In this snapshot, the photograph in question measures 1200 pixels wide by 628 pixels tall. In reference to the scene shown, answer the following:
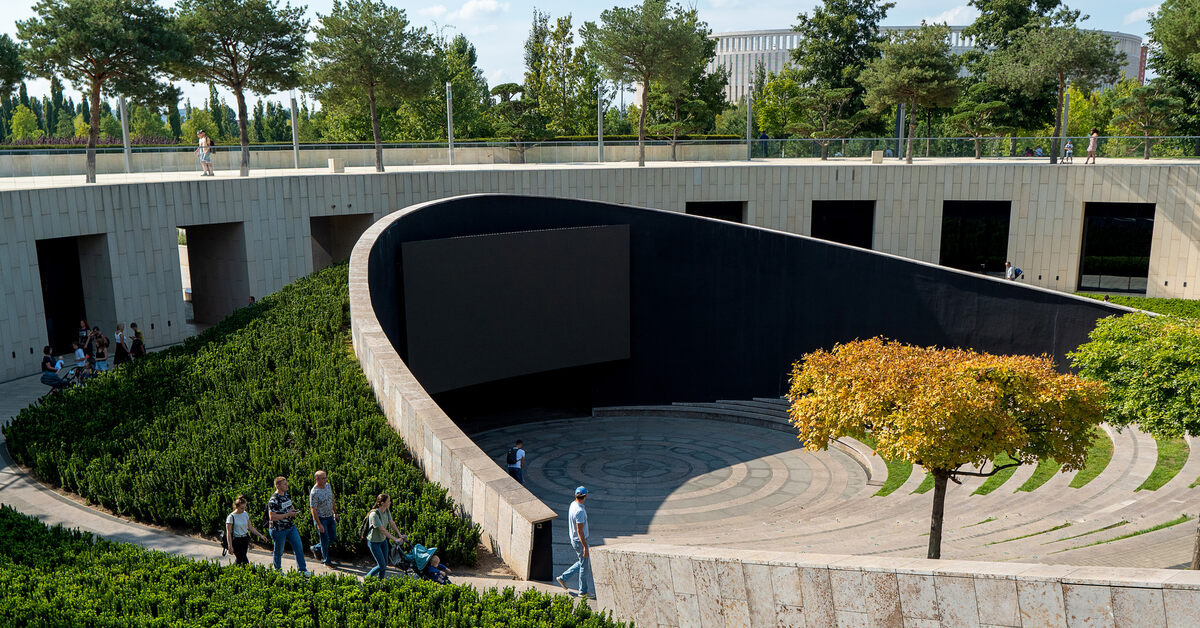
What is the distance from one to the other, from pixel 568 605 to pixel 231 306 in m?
23.1

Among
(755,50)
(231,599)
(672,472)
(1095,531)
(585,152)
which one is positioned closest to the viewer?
(231,599)

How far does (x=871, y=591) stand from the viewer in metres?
7.85

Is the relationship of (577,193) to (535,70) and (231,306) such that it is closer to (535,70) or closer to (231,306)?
(231,306)

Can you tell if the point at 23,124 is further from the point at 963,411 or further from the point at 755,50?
the point at 755,50

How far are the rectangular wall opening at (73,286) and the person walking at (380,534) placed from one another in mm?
17842

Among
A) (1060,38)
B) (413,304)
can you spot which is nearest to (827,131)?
(1060,38)

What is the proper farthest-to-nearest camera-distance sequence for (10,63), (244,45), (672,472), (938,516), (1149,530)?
(244,45)
(10,63)
(672,472)
(1149,530)
(938,516)

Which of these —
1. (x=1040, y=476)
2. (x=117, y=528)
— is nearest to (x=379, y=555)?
(x=117, y=528)

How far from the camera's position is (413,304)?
2309 centimetres

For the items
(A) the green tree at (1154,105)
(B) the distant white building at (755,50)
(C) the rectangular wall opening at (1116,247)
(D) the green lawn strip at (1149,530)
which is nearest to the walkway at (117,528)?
(D) the green lawn strip at (1149,530)

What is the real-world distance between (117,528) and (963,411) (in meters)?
11.7

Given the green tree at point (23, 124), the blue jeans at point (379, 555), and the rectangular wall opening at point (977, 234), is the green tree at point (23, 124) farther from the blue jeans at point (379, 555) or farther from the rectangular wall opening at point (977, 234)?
the blue jeans at point (379, 555)

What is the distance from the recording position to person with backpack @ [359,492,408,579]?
9.45m

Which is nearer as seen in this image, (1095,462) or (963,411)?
(963,411)
